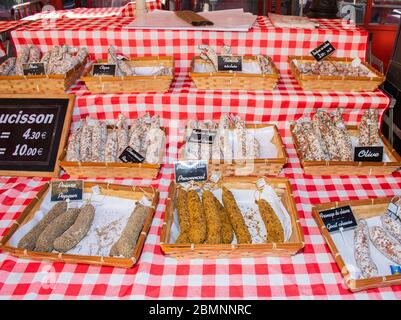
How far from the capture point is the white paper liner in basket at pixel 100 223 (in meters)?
2.28

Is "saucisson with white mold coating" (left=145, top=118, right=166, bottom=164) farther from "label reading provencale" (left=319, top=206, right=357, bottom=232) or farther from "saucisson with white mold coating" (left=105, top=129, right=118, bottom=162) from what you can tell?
"label reading provencale" (left=319, top=206, right=357, bottom=232)

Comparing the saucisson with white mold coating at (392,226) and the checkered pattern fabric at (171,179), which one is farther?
the saucisson with white mold coating at (392,226)

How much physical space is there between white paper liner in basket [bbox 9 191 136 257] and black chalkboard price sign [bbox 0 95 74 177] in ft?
1.45

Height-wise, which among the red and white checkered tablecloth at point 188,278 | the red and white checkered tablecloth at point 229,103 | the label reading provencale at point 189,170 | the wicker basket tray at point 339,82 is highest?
the wicker basket tray at point 339,82

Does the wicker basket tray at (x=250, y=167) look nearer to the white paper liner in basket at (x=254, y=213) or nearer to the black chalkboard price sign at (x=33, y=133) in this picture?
the white paper liner in basket at (x=254, y=213)

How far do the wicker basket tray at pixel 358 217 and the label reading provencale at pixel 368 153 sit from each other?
438 mm

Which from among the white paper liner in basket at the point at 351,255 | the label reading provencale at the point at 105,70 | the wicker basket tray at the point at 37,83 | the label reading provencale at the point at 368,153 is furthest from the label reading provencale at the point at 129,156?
the label reading provencale at the point at 368,153

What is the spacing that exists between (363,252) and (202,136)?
1.44m

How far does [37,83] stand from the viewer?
3.15 m

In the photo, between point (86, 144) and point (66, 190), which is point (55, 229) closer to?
point (66, 190)

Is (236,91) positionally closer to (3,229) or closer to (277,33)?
(277,33)

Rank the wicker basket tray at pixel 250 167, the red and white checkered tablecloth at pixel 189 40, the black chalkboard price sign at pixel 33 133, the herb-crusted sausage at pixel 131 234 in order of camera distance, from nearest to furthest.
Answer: the herb-crusted sausage at pixel 131 234, the wicker basket tray at pixel 250 167, the black chalkboard price sign at pixel 33 133, the red and white checkered tablecloth at pixel 189 40

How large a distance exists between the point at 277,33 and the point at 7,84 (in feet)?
8.77
